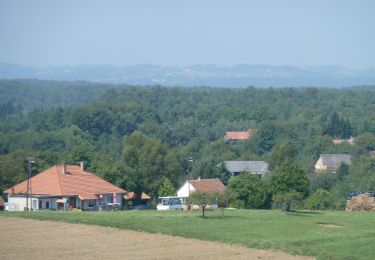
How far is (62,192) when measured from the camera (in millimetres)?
64625

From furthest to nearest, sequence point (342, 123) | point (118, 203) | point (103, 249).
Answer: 1. point (342, 123)
2. point (118, 203)
3. point (103, 249)

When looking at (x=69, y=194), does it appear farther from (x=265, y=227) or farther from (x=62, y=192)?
(x=265, y=227)

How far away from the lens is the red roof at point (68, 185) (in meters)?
65.2

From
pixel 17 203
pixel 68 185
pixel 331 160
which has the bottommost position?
pixel 17 203

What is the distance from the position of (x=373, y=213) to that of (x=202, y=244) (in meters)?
20.5

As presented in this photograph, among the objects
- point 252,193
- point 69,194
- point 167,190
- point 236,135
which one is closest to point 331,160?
point 236,135

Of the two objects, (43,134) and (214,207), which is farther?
(43,134)

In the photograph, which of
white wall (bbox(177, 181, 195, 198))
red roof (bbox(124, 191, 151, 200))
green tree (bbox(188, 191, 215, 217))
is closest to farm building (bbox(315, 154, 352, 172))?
white wall (bbox(177, 181, 195, 198))

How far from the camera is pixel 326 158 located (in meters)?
123

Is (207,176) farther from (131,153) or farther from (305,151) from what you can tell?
(305,151)

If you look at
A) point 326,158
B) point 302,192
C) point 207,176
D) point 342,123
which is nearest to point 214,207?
point 302,192

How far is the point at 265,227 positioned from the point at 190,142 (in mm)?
81384

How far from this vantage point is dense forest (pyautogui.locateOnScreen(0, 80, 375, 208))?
7950cm

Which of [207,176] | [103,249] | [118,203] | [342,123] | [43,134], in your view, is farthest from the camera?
[342,123]
